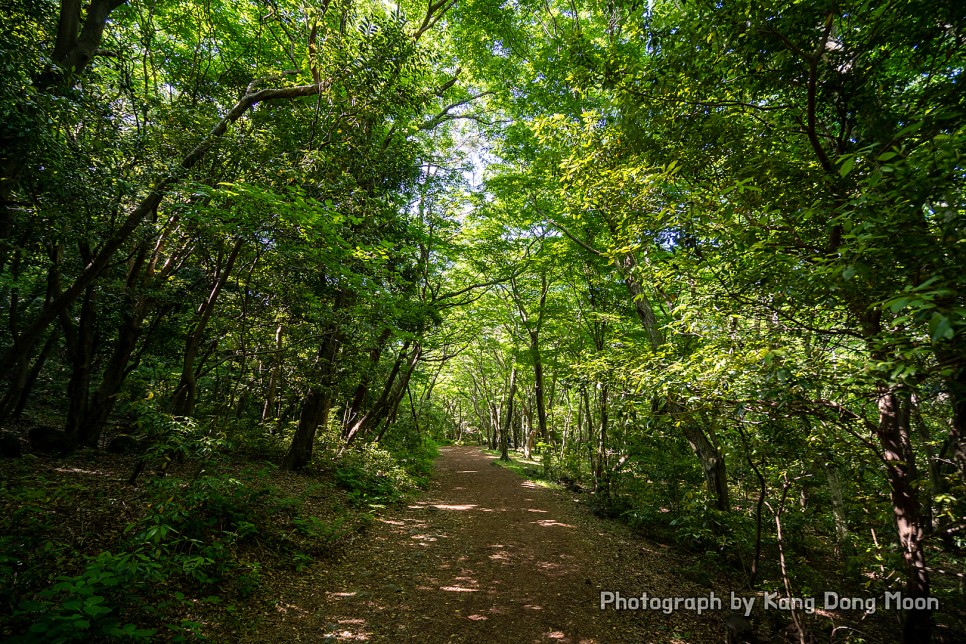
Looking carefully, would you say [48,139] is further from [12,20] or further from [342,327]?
[342,327]

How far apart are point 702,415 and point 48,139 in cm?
769

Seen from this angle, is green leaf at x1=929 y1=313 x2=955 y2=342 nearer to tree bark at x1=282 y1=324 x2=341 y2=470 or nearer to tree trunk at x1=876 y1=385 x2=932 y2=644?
tree trunk at x1=876 y1=385 x2=932 y2=644

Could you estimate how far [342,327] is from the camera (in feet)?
24.3

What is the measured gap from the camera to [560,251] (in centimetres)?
1159

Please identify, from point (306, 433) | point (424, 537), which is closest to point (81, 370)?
point (306, 433)

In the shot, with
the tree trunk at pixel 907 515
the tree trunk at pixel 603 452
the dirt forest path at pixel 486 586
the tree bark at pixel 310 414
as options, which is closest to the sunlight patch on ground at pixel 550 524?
the dirt forest path at pixel 486 586

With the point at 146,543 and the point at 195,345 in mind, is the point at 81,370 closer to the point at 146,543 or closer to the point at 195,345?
the point at 195,345

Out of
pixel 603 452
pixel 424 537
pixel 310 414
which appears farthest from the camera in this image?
pixel 603 452

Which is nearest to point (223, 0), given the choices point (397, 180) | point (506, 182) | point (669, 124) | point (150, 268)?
point (397, 180)

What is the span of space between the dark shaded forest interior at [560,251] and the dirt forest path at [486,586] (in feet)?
0.24

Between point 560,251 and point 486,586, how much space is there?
898 centimetres

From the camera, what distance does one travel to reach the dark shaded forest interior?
3131 mm

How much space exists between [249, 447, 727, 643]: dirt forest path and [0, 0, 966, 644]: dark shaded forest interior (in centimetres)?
7

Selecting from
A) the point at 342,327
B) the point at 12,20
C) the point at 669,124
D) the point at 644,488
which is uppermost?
the point at 12,20
